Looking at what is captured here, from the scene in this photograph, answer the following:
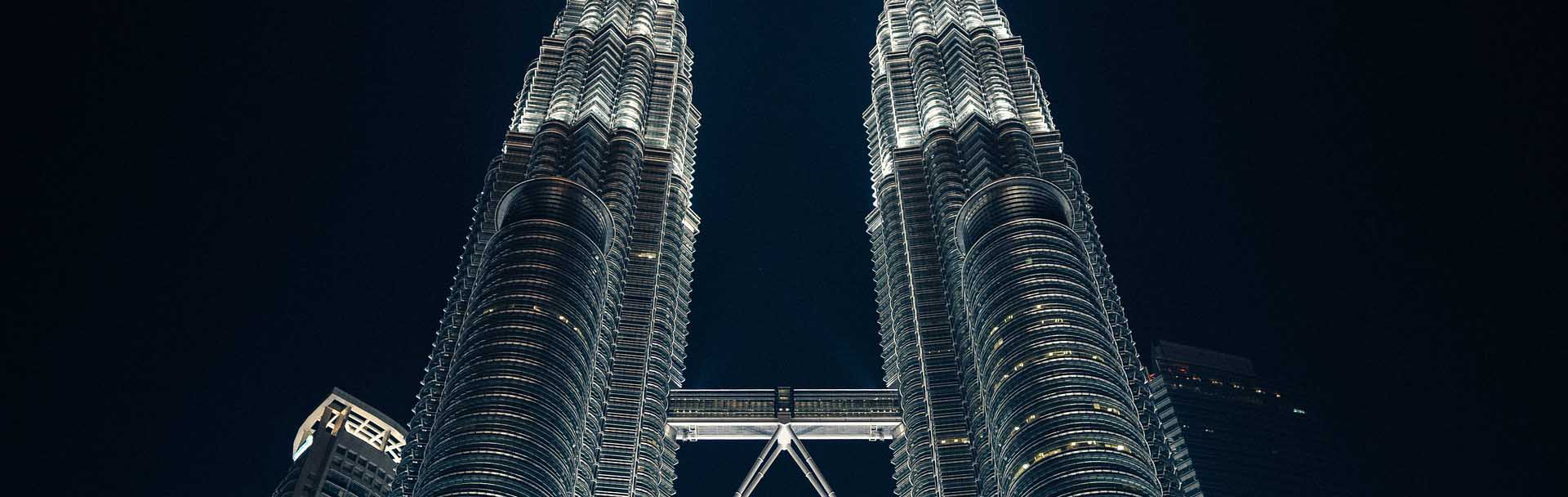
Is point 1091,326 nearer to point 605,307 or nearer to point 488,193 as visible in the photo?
point 605,307

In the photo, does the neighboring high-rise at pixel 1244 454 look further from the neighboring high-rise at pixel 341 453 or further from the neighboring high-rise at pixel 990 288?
the neighboring high-rise at pixel 341 453

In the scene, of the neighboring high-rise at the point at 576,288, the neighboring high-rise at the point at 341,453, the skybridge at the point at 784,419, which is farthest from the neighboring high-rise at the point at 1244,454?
the neighboring high-rise at the point at 341,453

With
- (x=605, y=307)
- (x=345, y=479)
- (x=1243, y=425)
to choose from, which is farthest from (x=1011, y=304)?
(x=345, y=479)

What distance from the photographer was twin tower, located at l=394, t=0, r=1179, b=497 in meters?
122

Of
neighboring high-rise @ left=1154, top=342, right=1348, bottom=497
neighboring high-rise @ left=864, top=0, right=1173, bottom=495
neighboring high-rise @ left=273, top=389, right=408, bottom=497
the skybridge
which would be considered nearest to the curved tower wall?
the skybridge

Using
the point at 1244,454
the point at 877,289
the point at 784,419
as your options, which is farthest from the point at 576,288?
the point at 1244,454

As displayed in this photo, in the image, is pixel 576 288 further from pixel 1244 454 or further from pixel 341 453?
pixel 1244 454

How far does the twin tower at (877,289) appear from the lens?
401ft

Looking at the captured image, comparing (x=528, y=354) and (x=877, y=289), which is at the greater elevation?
(x=877, y=289)

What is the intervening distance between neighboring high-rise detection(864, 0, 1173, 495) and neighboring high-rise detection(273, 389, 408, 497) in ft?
243

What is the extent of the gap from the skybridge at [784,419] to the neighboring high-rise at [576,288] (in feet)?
14.8

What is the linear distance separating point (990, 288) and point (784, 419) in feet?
110

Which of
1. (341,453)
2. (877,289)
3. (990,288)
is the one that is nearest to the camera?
(990,288)

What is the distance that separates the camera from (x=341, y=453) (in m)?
192
